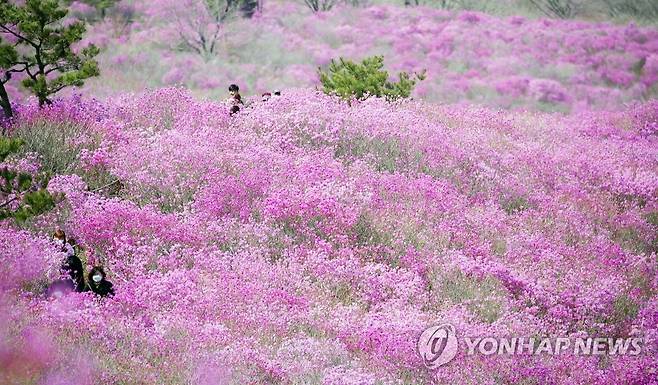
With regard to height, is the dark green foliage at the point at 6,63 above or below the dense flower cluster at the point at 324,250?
above

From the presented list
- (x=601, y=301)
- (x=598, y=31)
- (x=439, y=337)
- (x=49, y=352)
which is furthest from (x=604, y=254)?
(x=598, y=31)

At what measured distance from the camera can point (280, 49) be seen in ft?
97.5

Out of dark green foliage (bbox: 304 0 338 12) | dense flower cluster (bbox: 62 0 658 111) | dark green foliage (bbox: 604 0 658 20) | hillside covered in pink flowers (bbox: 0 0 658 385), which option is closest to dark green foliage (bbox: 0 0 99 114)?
hillside covered in pink flowers (bbox: 0 0 658 385)

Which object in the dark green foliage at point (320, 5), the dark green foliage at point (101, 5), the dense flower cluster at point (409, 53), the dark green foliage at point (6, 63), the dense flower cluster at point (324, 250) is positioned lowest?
the dense flower cluster at point (409, 53)

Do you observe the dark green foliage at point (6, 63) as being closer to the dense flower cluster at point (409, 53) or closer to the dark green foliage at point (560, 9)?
the dense flower cluster at point (409, 53)

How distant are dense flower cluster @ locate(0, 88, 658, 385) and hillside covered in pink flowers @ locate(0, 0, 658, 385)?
0.03m

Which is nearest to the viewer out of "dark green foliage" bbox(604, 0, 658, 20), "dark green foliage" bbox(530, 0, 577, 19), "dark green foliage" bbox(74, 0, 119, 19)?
"dark green foliage" bbox(74, 0, 119, 19)

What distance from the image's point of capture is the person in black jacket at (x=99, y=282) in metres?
8.01

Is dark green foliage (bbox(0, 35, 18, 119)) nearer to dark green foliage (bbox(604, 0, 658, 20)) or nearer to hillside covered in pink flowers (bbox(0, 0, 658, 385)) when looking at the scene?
hillside covered in pink flowers (bbox(0, 0, 658, 385))

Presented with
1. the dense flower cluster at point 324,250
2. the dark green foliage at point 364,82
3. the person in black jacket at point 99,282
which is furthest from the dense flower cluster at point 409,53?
the person in black jacket at point 99,282

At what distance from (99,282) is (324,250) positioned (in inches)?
120

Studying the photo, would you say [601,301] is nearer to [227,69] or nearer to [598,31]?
[227,69]

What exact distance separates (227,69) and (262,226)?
17520 millimetres

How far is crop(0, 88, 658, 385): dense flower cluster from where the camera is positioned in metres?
7.16
